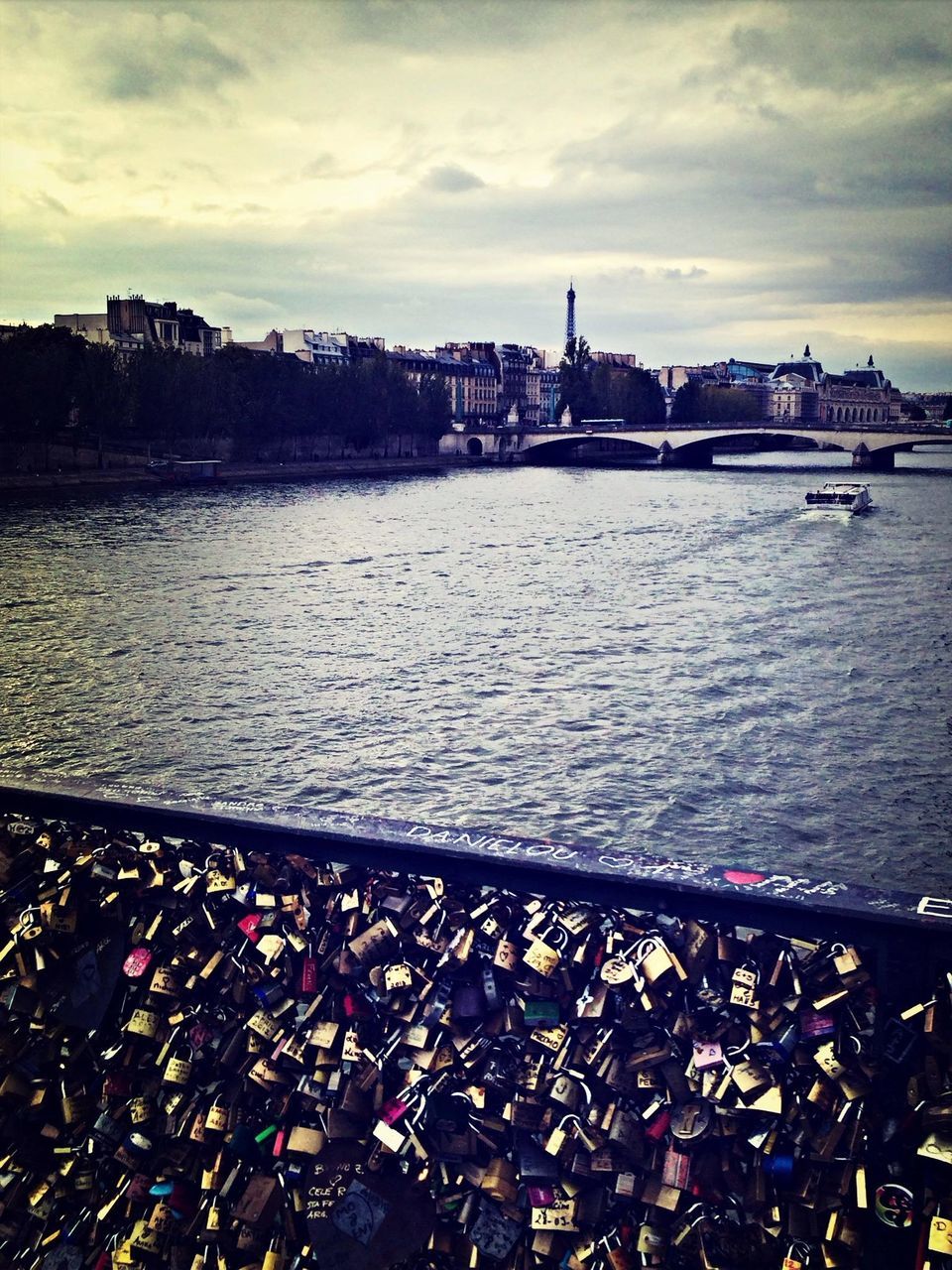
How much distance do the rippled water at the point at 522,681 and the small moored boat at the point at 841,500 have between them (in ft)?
26.2

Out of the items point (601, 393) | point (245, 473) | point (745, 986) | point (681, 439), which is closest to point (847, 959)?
point (745, 986)

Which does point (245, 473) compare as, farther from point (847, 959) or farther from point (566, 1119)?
point (847, 959)

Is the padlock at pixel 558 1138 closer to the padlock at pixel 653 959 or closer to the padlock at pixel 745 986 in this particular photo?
the padlock at pixel 653 959

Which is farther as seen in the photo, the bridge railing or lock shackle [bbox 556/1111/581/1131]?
lock shackle [bbox 556/1111/581/1131]

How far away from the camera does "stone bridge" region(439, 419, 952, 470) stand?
208ft

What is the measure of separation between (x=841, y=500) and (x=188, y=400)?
32.0m

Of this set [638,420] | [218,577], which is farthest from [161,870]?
[638,420]

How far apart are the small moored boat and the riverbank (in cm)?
2610

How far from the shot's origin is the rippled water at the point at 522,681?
9891 millimetres

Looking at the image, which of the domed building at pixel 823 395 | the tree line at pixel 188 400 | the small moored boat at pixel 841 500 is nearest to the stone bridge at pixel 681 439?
the tree line at pixel 188 400

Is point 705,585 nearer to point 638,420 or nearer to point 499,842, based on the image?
point 499,842

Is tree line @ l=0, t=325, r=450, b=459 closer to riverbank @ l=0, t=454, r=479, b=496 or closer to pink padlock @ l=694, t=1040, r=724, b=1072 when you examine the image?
riverbank @ l=0, t=454, r=479, b=496

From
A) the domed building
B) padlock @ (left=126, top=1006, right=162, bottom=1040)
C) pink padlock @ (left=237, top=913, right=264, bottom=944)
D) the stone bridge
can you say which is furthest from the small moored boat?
the domed building

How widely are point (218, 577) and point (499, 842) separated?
20.1 m
